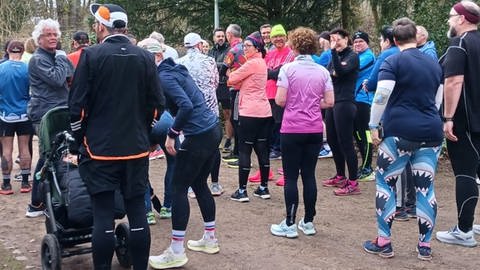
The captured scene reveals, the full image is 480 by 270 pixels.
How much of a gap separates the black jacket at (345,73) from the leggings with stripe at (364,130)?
2.48 ft

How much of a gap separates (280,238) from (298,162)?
782mm

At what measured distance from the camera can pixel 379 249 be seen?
4.91 metres

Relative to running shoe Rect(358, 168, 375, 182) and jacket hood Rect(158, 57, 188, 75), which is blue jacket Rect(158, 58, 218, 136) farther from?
running shoe Rect(358, 168, 375, 182)

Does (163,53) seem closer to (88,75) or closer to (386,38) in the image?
(88,75)

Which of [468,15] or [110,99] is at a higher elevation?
[468,15]

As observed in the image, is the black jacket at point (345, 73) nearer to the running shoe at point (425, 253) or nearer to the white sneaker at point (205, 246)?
the running shoe at point (425, 253)

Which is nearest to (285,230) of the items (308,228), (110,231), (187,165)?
(308,228)

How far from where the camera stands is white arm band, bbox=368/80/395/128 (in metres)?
4.58

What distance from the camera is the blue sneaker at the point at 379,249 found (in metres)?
4.86

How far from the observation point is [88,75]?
3639 mm

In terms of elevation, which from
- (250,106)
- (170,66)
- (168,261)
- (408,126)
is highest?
(170,66)

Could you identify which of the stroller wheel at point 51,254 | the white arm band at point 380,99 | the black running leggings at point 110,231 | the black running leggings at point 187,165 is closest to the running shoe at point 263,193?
the black running leggings at point 187,165

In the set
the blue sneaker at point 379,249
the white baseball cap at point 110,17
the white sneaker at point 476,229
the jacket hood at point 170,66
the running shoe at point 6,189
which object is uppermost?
the white baseball cap at point 110,17

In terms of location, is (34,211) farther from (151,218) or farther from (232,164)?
(232,164)
